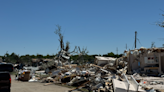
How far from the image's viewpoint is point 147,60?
19.2 m

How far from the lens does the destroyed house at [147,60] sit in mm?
18422

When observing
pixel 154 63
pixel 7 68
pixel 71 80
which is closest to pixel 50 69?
pixel 71 80

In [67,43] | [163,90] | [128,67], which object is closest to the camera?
[163,90]

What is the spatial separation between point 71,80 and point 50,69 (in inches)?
388

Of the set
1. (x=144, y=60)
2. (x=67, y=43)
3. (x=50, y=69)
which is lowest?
(x=50, y=69)

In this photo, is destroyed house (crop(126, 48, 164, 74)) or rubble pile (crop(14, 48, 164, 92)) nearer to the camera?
rubble pile (crop(14, 48, 164, 92))

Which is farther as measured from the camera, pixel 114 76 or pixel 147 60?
pixel 147 60

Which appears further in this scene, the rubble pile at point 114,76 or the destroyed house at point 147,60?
the destroyed house at point 147,60

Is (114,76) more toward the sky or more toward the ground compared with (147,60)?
more toward the ground

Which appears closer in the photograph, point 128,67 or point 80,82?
point 80,82

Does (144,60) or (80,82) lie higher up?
(144,60)

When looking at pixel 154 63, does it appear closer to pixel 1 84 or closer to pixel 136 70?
pixel 136 70

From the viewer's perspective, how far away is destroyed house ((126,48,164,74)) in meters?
18.4

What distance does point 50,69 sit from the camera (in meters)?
22.1
